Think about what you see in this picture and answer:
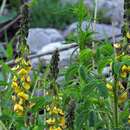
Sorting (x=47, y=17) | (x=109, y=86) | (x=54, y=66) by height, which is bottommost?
(x=47, y=17)

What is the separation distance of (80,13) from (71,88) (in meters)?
0.36

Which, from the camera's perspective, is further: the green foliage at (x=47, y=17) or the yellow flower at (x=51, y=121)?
the green foliage at (x=47, y=17)

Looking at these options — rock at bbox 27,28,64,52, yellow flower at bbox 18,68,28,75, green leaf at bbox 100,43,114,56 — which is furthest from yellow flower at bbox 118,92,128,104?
rock at bbox 27,28,64,52

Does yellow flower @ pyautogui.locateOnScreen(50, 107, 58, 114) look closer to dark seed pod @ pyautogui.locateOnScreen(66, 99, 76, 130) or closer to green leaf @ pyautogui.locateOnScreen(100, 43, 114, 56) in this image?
dark seed pod @ pyautogui.locateOnScreen(66, 99, 76, 130)

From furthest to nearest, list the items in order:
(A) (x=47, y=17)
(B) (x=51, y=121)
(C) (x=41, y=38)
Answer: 1. (A) (x=47, y=17)
2. (C) (x=41, y=38)
3. (B) (x=51, y=121)

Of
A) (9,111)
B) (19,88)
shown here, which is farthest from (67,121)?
(9,111)

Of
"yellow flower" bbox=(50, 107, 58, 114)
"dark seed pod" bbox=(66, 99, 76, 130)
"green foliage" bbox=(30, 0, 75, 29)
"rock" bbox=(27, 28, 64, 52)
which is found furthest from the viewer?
"green foliage" bbox=(30, 0, 75, 29)

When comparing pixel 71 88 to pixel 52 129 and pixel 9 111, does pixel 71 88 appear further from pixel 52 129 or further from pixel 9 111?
pixel 9 111

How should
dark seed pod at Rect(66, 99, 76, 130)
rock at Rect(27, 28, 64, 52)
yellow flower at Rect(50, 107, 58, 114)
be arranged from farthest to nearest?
rock at Rect(27, 28, 64, 52) < yellow flower at Rect(50, 107, 58, 114) < dark seed pod at Rect(66, 99, 76, 130)

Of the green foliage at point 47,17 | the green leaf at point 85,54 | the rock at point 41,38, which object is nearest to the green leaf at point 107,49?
the green leaf at point 85,54

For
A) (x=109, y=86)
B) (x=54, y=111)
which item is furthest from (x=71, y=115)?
(x=109, y=86)

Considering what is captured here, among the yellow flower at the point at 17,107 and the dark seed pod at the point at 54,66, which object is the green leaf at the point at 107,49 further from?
the yellow flower at the point at 17,107

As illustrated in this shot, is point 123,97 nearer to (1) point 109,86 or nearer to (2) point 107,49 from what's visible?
(1) point 109,86

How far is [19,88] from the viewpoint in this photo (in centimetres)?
230
